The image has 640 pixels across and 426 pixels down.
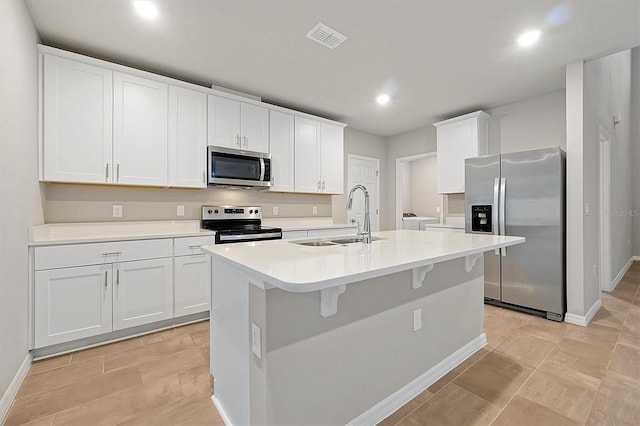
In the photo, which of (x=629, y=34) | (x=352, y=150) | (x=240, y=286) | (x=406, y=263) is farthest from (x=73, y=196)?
(x=629, y=34)

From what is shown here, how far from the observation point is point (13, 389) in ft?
5.76

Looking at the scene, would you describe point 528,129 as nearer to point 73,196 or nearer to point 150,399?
point 150,399

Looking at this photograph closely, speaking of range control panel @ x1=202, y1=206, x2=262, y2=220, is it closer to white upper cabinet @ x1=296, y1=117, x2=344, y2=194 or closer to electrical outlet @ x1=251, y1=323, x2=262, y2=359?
white upper cabinet @ x1=296, y1=117, x2=344, y2=194

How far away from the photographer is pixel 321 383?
1358mm

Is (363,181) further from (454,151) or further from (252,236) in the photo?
(252,236)

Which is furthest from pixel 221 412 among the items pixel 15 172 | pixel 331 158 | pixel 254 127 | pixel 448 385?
pixel 331 158

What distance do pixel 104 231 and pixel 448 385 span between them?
320cm

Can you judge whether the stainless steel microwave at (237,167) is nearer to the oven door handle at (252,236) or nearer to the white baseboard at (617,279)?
the oven door handle at (252,236)

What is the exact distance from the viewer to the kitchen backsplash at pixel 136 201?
8.86 ft

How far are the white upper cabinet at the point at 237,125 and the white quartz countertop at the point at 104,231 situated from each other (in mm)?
1016

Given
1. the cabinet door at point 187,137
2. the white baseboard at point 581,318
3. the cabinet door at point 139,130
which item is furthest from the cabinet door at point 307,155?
the white baseboard at point 581,318

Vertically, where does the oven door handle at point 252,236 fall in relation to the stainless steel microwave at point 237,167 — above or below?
below

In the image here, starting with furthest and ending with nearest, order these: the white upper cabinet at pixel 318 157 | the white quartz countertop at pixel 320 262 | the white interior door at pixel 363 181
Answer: the white interior door at pixel 363 181 → the white upper cabinet at pixel 318 157 → the white quartz countertop at pixel 320 262

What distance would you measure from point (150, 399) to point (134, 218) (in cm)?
193
